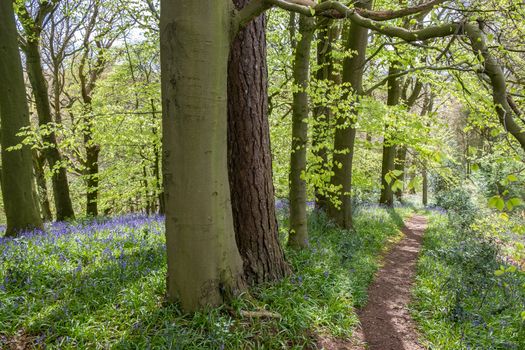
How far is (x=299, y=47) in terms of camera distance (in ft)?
22.0

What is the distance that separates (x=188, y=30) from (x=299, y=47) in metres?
3.68

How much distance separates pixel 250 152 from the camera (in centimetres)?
478

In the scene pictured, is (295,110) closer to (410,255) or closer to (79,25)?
(410,255)

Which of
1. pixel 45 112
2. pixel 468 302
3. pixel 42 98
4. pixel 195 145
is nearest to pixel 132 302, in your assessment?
pixel 195 145

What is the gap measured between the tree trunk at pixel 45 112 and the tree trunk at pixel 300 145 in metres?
6.95

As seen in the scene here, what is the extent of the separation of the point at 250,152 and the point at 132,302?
2.22 meters

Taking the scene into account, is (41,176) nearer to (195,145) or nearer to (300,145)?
(300,145)

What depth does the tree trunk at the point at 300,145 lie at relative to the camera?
672 cm

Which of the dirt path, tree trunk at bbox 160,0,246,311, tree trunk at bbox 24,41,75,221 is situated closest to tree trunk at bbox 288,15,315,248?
the dirt path

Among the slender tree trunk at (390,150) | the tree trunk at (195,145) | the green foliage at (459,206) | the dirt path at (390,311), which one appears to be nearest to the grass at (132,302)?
the dirt path at (390,311)

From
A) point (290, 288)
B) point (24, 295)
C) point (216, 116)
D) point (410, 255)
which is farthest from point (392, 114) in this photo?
point (24, 295)

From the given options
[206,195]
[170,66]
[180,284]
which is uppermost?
[170,66]

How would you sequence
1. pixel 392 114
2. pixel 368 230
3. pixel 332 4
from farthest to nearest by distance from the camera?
1. pixel 368 230
2. pixel 392 114
3. pixel 332 4

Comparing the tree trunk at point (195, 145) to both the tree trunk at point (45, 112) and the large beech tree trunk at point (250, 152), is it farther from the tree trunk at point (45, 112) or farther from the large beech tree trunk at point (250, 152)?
the tree trunk at point (45, 112)
